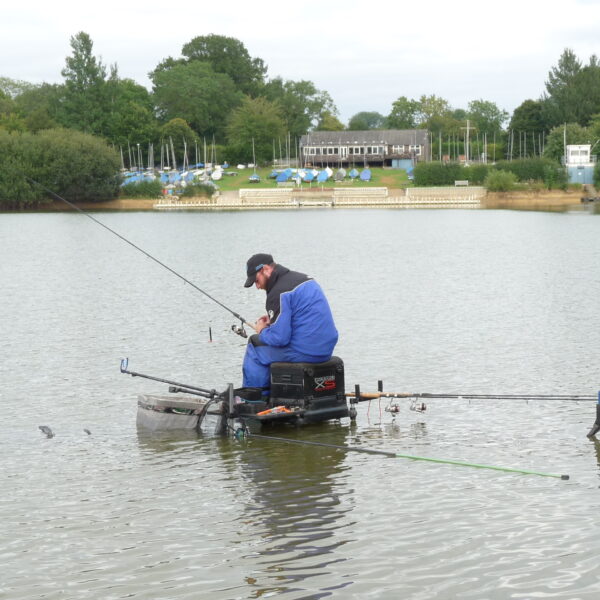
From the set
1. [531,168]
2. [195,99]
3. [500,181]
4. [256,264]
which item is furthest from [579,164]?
[256,264]

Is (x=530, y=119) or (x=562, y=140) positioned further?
(x=530, y=119)

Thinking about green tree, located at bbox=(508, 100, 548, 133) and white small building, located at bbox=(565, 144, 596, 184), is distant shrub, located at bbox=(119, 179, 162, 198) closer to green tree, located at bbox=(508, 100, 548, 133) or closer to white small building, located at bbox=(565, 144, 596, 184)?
white small building, located at bbox=(565, 144, 596, 184)

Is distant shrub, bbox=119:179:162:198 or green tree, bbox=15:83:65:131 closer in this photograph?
distant shrub, bbox=119:179:162:198

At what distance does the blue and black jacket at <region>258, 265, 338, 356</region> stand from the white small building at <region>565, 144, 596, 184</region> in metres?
103

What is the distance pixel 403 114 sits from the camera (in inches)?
7003

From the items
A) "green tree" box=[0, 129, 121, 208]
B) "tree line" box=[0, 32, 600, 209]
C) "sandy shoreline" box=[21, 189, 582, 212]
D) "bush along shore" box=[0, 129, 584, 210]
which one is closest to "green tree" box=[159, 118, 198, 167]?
"tree line" box=[0, 32, 600, 209]

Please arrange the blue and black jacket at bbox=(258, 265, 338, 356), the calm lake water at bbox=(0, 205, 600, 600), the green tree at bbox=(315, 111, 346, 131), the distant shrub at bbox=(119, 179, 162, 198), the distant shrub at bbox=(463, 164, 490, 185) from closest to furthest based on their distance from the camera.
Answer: the calm lake water at bbox=(0, 205, 600, 600)
the blue and black jacket at bbox=(258, 265, 338, 356)
the distant shrub at bbox=(119, 179, 162, 198)
the distant shrub at bbox=(463, 164, 490, 185)
the green tree at bbox=(315, 111, 346, 131)

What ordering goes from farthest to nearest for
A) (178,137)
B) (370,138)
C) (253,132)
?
(370,138), (178,137), (253,132)

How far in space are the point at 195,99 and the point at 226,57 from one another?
2579 centimetres

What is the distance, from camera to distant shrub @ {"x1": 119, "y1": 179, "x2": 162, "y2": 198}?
114 metres

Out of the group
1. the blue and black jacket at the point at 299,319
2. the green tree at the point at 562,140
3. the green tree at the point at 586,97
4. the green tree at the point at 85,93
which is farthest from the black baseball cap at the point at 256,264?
the green tree at the point at 586,97

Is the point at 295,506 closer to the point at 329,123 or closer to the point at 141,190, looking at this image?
the point at 141,190

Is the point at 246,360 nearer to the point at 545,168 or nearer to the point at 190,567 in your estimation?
the point at 190,567

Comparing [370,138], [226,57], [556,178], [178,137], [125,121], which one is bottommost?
[556,178]
